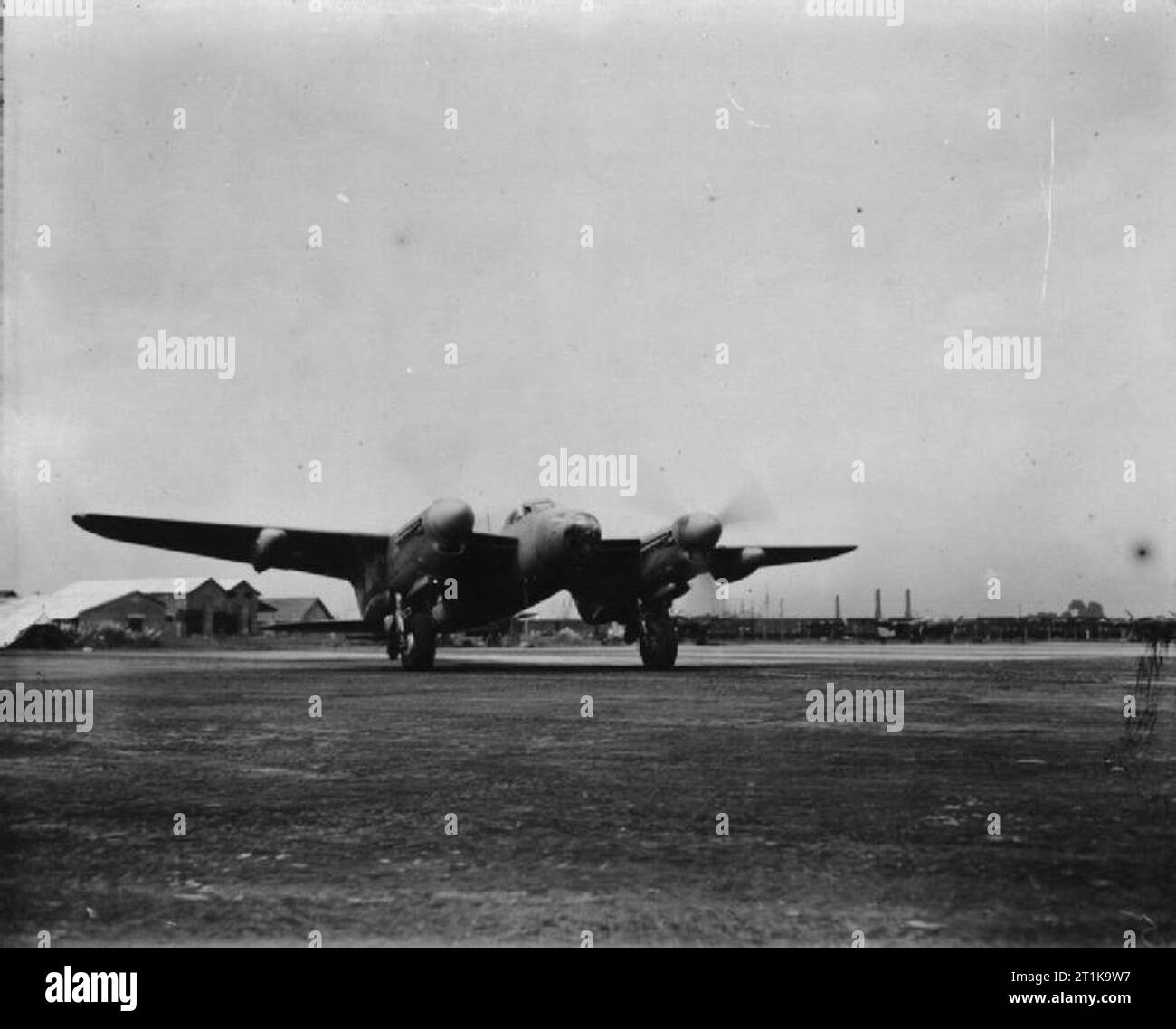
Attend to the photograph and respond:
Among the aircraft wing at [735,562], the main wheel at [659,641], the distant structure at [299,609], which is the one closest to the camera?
the main wheel at [659,641]

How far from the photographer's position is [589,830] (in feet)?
24.9

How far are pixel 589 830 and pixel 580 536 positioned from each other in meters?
19.6

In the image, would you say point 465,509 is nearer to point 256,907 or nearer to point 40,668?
point 40,668

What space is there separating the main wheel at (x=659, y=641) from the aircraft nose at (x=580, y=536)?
3672mm

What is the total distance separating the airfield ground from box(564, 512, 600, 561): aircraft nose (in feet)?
38.2

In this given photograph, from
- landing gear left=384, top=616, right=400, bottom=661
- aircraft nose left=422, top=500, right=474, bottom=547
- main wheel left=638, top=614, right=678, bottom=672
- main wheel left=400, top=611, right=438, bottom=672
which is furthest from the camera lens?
landing gear left=384, top=616, right=400, bottom=661

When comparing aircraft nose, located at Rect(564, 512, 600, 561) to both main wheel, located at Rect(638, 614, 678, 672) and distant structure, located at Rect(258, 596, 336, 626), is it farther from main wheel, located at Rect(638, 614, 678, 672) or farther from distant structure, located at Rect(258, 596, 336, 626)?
distant structure, located at Rect(258, 596, 336, 626)

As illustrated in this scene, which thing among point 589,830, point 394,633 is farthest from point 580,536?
point 589,830

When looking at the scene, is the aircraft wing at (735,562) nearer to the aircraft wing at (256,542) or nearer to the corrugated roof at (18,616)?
the aircraft wing at (256,542)

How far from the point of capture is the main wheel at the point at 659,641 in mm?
29734

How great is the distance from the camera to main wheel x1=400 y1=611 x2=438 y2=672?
29.9 metres

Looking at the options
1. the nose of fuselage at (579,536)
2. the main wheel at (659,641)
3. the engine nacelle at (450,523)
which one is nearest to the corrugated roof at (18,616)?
the engine nacelle at (450,523)

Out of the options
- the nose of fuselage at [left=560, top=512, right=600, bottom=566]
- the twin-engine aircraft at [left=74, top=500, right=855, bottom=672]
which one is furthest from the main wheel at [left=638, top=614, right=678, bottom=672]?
the nose of fuselage at [left=560, top=512, right=600, bottom=566]

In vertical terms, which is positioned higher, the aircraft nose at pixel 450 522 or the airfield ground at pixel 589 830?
the aircraft nose at pixel 450 522
